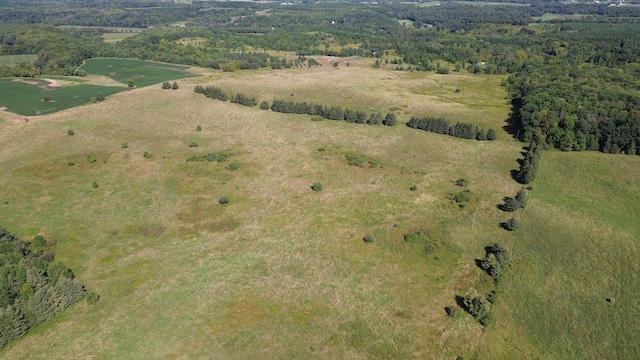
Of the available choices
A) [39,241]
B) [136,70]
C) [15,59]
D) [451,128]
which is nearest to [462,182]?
[451,128]

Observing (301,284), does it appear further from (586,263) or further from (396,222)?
(586,263)

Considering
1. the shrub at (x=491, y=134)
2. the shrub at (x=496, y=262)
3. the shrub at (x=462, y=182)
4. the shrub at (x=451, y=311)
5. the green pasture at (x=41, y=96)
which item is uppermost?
the green pasture at (x=41, y=96)

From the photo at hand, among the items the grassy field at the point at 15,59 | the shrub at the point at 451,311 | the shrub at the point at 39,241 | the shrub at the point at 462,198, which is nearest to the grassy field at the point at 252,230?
the shrub at the point at 451,311

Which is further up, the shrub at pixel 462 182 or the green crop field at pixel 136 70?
the green crop field at pixel 136 70

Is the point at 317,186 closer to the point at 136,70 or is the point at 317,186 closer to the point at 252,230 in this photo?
the point at 252,230

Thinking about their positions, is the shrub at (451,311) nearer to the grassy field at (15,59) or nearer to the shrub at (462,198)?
the shrub at (462,198)

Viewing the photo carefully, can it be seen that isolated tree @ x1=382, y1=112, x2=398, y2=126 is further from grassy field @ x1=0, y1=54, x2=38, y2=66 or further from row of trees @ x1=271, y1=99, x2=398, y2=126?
grassy field @ x1=0, y1=54, x2=38, y2=66

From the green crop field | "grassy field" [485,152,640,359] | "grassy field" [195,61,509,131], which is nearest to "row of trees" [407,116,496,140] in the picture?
"grassy field" [195,61,509,131]

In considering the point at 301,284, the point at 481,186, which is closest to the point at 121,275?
the point at 301,284
